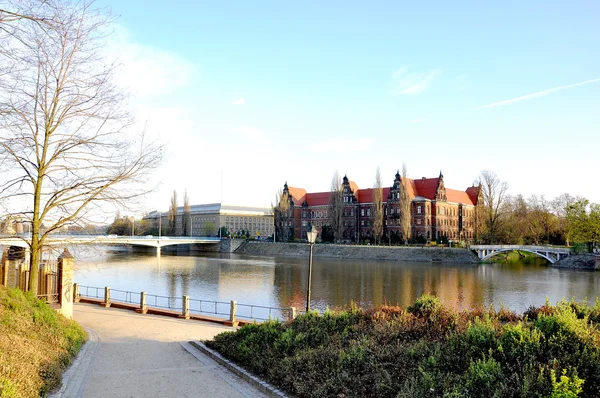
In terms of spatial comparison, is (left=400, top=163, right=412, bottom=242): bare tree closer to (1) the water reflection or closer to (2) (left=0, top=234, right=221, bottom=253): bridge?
(1) the water reflection

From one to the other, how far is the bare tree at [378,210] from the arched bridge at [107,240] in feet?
104

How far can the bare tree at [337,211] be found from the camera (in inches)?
3137

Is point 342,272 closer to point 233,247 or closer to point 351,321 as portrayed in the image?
point 351,321

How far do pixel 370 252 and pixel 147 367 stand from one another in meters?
57.6

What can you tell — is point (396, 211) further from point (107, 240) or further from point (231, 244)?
point (107, 240)

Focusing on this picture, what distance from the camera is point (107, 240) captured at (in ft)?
53.5

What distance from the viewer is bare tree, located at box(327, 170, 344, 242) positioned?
261 ft

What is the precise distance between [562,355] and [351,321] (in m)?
4.43

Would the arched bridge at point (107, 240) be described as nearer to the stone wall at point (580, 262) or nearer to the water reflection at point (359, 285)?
the water reflection at point (359, 285)

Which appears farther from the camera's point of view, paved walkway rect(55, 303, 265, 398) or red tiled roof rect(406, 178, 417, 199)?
red tiled roof rect(406, 178, 417, 199)

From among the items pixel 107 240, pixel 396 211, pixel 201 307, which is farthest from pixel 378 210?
pixel 107 240

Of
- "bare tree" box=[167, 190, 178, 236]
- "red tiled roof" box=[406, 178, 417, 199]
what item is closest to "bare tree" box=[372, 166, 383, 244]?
"red tiled roof" box=[406, 178, 417, 199]

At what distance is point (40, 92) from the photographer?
11609mm

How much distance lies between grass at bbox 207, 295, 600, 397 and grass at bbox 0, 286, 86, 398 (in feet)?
11.8
